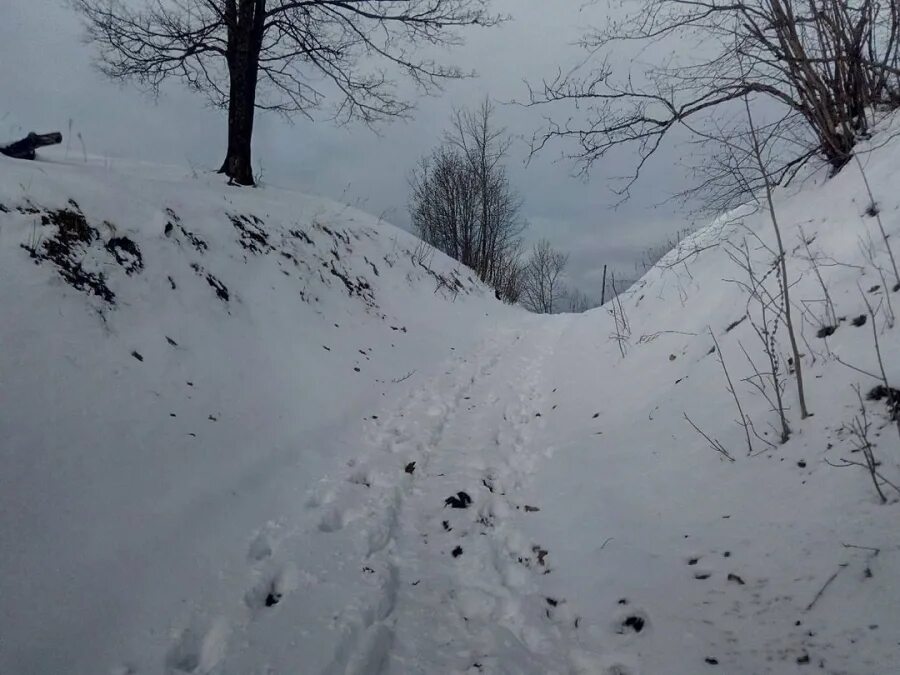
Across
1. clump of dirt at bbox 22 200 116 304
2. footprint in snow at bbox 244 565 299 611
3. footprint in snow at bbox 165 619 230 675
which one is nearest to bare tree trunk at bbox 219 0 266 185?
clump of dirt at bbox 22 200 116 304

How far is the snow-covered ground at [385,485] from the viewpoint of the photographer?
1.92 meters

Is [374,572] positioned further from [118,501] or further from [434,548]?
[118,501]

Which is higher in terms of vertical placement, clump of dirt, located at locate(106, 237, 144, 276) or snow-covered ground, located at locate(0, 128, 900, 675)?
clump of dirt, located at locate(106, 237, 144, 276)

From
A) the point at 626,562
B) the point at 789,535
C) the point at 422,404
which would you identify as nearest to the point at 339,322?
the point at 422,404

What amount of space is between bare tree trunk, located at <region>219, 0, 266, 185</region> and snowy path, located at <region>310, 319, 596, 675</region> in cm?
588

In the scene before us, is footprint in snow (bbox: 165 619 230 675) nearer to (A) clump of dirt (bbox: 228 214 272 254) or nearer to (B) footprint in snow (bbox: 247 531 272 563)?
(B) footprint in snow (bbox: 247 531 272 563)

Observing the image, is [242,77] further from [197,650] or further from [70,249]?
[197,650]

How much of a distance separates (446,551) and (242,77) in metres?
8.49

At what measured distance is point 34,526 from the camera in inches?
83.3

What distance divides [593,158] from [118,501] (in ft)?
17.8

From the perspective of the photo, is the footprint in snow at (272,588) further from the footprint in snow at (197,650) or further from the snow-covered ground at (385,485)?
the footprint in snow at (197,650)

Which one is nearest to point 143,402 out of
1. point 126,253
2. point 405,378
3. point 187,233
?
point 126,253

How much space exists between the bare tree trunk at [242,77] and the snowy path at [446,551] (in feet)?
19.3

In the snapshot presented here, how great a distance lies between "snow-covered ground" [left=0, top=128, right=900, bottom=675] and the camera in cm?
192
